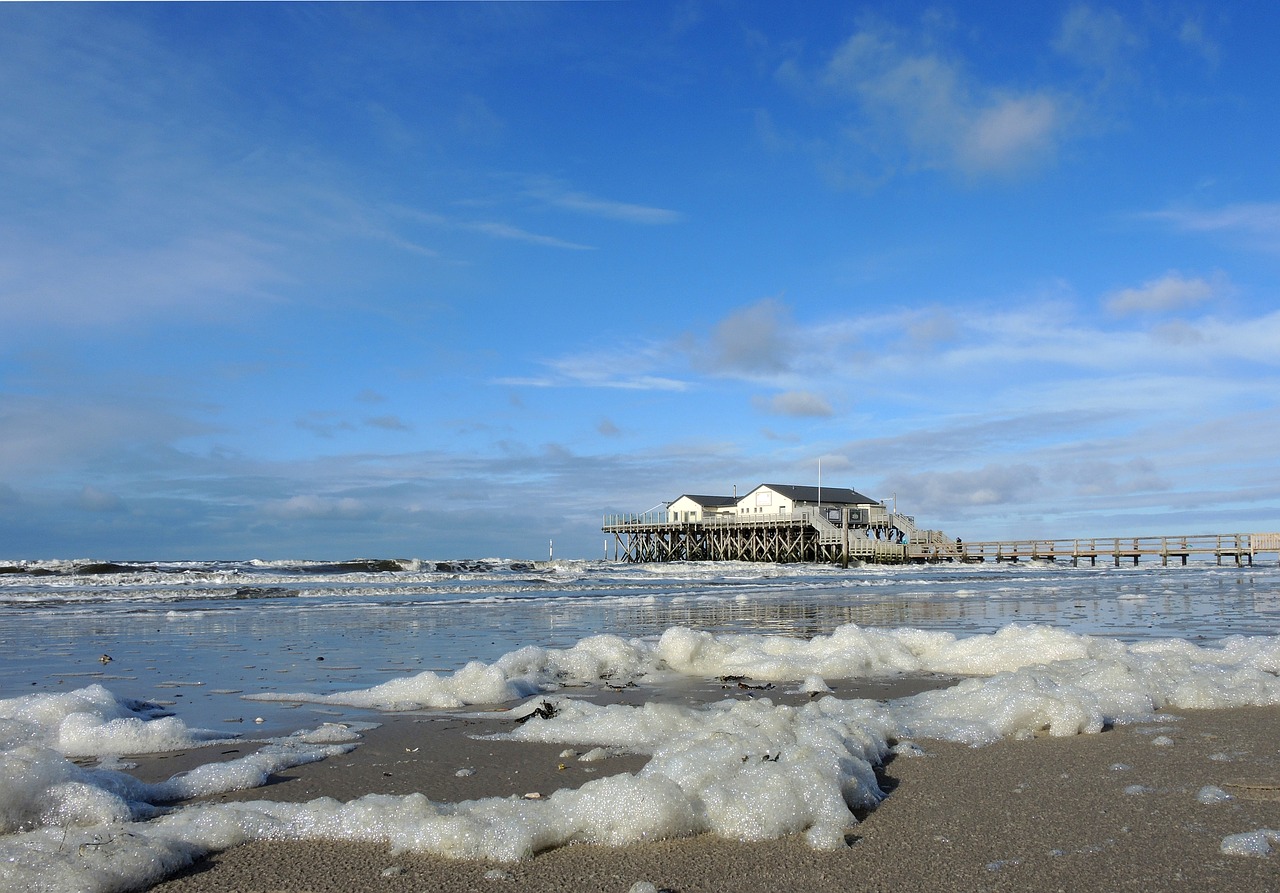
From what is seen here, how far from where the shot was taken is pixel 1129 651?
26.0 ft

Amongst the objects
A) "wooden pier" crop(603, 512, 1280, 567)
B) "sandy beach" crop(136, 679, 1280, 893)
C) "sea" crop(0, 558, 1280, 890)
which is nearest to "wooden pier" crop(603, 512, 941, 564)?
"wooden pier" crop(603, 512, 1280, 567)

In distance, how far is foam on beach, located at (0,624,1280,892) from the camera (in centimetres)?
325

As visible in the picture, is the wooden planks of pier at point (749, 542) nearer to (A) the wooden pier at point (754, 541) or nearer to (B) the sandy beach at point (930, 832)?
(A) the wooden pier at point (754, 541)

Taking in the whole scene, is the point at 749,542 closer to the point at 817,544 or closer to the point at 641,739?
the point at 817,544

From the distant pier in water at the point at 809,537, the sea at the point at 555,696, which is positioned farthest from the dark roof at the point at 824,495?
the sea at the point at 555,696

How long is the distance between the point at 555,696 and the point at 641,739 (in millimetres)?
1851

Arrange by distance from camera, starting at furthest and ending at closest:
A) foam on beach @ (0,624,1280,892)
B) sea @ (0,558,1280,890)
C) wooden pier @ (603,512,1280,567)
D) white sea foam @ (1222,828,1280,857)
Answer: wooden pier @ (603,512,1280,567), sea @ (0,558,1280,890), foam on beach @ (0,624,1280,892), white sea foam @ (1222,828,1280,857)

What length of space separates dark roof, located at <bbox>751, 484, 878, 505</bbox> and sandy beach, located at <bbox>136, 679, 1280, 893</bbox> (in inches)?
2349

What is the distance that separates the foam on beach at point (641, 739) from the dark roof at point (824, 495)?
5577 centimetres

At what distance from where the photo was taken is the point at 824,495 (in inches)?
2635

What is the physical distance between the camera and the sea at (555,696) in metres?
3.36

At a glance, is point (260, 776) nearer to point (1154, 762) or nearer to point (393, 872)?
point (393, 872)

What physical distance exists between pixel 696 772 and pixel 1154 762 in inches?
91.3

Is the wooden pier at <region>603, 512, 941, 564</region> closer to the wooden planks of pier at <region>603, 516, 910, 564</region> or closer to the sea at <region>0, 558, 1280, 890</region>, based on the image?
the wooden planks of pier at <region>603, 516, 910, 564</region>
